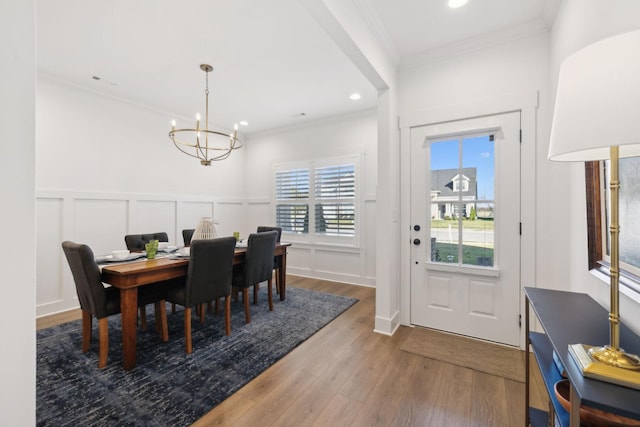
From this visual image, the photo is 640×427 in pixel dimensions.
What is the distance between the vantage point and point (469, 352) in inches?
90.9

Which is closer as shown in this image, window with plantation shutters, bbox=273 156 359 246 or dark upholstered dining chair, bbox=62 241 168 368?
dark upholstered dining chair, bbox=62 241 168 368

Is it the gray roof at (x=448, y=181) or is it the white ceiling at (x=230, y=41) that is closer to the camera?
the white ceiling at (x=230, y=41)

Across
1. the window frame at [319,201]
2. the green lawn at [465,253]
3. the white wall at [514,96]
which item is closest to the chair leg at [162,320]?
the green lawn at [465,253]

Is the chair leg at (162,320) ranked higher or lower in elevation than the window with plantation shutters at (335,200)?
lower

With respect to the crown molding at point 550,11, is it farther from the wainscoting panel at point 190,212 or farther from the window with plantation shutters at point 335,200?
the wainscoting panel at point 190,212

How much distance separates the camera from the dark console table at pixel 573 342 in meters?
0.65

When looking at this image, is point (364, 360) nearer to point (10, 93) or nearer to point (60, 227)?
point (10, 93)

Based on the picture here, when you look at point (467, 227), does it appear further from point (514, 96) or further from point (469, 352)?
point (514, 96)

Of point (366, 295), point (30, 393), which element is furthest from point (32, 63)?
point (366, 295)

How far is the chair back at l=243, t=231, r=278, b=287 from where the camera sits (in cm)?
293

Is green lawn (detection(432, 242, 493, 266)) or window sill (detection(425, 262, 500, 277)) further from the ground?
green lawn (detection(432, 242, 493, 266))

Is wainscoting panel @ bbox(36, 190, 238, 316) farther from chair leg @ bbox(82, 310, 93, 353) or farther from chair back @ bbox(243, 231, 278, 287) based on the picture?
chair back @ bbox(243, 231, 278, 287)

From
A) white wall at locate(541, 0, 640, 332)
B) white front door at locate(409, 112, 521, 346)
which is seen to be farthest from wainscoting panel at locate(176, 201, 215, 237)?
white wall at locate(541, 0, 640, 332)

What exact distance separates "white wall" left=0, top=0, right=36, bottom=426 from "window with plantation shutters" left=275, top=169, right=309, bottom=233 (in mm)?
4227
